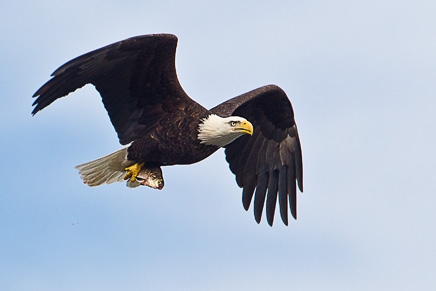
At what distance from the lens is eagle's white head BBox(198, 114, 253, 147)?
453 inches

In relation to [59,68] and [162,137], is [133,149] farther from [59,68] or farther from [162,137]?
[59,68]

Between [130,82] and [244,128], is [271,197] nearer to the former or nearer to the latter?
[244,128]

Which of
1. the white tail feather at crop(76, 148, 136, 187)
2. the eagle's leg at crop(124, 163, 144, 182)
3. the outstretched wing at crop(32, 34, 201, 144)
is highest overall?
the outstretched wing at crop(32, 34, 201, 144)

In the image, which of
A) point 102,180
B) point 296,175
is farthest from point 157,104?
point 296,175

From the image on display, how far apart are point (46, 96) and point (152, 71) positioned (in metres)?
1.25

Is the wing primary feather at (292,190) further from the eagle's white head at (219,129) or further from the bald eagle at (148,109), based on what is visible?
the eagle's white head at (219,129)

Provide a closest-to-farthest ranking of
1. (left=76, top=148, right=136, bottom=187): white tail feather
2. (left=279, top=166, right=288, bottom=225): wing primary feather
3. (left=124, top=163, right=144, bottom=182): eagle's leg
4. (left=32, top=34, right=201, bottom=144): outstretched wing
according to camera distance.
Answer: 1. (left=32, top=34, right=201, bottom=144): outstretched wing
2. (left=124, top=163, right=144, bottom=182): eagle's leg
3. (left=76, top=148, right=136, bottom=187): white tail feather
4. (left=279, top=166, right=288, bottom=225): wing primary feather

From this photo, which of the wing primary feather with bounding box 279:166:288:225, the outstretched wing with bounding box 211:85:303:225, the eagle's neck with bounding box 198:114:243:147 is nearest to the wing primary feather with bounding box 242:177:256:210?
the outstretched wing with bounding box 211:85:303:225

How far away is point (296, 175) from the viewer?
13406 millimetres

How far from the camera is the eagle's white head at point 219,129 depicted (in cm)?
1152

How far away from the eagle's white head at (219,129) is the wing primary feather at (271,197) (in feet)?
5.97

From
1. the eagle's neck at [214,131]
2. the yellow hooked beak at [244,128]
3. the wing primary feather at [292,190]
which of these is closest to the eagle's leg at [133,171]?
the eagle's neck at [214,131]

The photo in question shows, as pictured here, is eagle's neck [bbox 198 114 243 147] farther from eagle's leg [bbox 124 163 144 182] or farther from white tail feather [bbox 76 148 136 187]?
white tail feather [bbox 76 148 136 187]

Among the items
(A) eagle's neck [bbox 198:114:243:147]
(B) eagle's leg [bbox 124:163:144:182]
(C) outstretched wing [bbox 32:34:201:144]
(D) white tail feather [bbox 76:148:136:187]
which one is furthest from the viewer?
(D) white tail feather [bbox 76:148:136:187]
